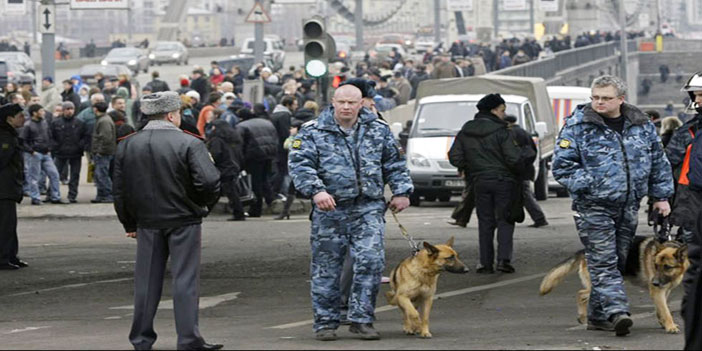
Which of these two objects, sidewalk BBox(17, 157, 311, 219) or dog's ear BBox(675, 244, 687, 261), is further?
sidewalk BBox(17, 157, 311, 219)

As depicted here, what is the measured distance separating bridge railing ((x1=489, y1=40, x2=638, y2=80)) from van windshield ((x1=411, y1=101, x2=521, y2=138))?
2232 centimetres

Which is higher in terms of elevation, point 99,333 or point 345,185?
point 345,185

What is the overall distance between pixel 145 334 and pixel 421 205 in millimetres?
16600

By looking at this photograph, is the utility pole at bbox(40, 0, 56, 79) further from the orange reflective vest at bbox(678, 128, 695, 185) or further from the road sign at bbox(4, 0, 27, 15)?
the orange reflective vest at bbox(678, 128, 695, 185)

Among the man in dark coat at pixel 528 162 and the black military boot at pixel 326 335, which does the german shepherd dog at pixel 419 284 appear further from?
the man in dark coat at pixel 528 162

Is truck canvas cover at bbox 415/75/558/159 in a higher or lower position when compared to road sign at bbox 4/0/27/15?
lower

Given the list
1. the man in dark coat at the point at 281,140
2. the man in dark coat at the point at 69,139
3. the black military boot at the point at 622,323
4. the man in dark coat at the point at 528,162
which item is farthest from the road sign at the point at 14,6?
the black military boot at the point at 622,323

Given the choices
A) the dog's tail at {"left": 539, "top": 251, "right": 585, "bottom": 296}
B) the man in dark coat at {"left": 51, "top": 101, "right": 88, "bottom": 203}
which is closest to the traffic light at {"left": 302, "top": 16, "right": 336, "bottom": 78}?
the man in dark coat at {"left": 51, "top": 101, "right": 88, "bottom": 203}

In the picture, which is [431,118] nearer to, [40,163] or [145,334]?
[40,163]

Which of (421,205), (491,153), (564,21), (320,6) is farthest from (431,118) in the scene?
(320,6)

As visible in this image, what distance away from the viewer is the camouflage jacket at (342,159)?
32.8 ft

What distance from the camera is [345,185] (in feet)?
32.8

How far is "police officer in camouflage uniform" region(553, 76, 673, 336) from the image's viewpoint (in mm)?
10328

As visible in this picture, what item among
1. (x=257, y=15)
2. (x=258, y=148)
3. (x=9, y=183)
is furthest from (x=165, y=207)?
(x=257, y=15)
